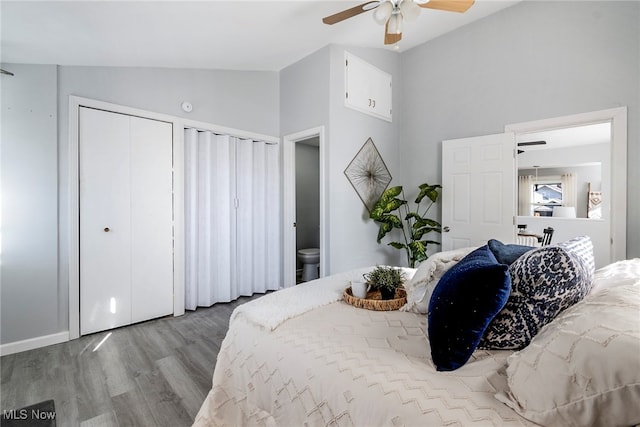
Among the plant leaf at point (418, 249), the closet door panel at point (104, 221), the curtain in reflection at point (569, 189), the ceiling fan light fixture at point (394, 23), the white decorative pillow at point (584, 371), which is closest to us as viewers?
the white decorative pillow at point (584, 371)

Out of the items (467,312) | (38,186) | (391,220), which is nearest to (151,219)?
(38,186)

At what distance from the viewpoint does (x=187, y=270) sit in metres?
3.08

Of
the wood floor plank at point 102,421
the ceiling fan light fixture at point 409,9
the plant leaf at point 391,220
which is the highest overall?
the ceiling fan light fixture at point 409,9

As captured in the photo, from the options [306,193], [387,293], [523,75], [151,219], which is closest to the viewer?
[387,293]

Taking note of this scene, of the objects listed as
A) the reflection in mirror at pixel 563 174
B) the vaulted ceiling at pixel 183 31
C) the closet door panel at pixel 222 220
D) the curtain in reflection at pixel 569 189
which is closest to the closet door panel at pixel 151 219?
the closet door panel at pixel 222 220

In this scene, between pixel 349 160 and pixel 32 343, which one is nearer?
pixel 32 343

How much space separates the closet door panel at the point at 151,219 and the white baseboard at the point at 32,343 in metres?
0.51

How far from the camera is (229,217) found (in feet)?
11.1

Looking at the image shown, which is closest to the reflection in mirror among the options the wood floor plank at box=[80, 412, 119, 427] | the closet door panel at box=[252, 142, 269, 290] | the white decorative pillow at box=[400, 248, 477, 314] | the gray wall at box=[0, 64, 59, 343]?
the closet door panel at box=[252, 142, 269, 290]

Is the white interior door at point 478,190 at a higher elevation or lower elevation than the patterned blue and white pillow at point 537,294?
higher

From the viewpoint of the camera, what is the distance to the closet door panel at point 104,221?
246cm

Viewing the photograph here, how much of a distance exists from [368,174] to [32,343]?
3.55 meters

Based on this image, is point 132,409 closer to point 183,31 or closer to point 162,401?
point 162,401

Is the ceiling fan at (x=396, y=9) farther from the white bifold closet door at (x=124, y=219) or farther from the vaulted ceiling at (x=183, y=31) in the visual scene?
the white bifold closet door at (x=124, y=219)
